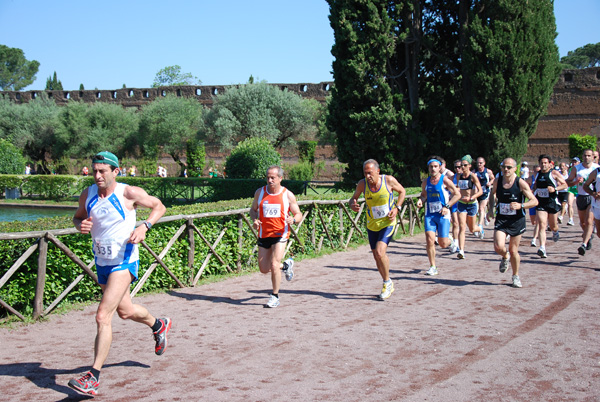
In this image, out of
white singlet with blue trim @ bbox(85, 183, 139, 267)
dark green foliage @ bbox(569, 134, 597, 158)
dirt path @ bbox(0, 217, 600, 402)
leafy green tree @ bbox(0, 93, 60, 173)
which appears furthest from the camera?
leafy green tree @ bbox(0, 93, 60, 173)

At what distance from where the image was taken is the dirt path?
4.49 meters

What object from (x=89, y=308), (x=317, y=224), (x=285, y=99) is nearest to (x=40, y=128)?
(x=285, y=99)

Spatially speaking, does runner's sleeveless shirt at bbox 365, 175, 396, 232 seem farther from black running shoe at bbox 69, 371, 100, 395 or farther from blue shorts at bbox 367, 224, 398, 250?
black running shoe at bbox 69, 371, 100, 395

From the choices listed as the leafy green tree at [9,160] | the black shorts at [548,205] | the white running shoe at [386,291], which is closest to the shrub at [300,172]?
the leafy green tree at [9,160]

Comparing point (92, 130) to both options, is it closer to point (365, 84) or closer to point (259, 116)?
point (259, 116)

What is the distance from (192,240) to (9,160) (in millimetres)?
30572

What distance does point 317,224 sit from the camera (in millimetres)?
11867

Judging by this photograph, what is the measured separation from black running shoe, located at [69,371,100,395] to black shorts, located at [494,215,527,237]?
6.07 m

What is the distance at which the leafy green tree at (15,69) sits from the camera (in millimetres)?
99812

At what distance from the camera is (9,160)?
114 feet

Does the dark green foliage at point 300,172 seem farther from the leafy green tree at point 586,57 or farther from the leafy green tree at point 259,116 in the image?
the leafy green tree at point 586,57

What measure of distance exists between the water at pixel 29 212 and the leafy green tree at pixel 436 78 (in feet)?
42.2

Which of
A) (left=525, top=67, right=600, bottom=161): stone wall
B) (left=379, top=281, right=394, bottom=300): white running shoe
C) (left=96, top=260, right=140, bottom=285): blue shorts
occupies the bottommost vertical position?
(left=379, top=281, right=394, bottom=300): white running shoe

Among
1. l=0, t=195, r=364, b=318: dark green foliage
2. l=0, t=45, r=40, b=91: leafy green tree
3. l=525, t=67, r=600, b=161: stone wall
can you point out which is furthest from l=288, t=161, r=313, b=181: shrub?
l=0, t=45, r=40, b=91: leafy green tree
